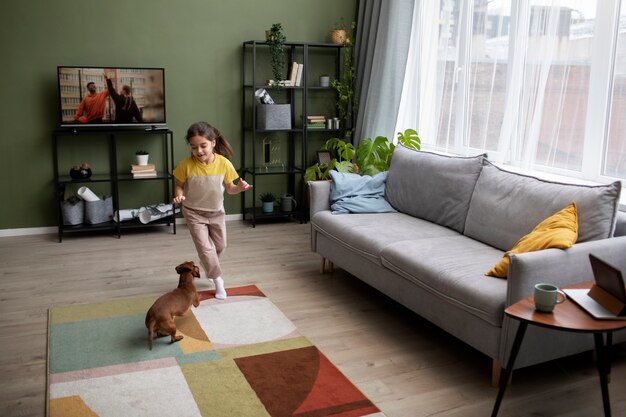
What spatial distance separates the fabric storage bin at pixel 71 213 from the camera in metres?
5.20

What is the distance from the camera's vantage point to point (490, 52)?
14.8 ft

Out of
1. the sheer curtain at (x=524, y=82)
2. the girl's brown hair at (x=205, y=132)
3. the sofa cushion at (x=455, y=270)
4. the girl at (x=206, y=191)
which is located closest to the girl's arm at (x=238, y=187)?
the girl at (x=206, y=191)

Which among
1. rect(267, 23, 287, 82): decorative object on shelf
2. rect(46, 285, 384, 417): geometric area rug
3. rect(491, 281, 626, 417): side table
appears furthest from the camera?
rect(267, 23, 287, 82): decorative object on shelf

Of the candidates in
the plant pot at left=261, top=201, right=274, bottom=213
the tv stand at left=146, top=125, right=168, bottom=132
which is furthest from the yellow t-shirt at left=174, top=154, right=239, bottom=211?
the plant pot at left=261, top=201, right=274, bottom=213

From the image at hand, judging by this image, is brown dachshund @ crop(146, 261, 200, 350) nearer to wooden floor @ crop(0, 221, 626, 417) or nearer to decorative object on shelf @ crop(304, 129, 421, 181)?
wooden floor @ crop(0, 221, 626, 417)

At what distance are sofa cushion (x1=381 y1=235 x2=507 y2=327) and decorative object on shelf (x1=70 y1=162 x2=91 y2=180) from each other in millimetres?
2914

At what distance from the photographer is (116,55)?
17.7 ft

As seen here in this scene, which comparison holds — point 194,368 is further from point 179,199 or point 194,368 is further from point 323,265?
point 323,265

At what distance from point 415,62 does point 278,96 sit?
138cm

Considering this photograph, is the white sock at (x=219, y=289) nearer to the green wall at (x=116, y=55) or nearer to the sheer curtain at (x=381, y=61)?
the green wall at (x=116, y=55)

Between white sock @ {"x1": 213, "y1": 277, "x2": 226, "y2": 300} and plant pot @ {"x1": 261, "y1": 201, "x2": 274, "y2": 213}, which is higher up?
plant pot @ {"x1": 261, "y1": 201, "x2": 274, "y2": 213}

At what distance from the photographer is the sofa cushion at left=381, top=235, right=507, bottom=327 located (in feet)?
9.15

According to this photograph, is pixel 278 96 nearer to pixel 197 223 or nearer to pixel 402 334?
pixel 197 223

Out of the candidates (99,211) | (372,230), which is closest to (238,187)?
(372,230)
